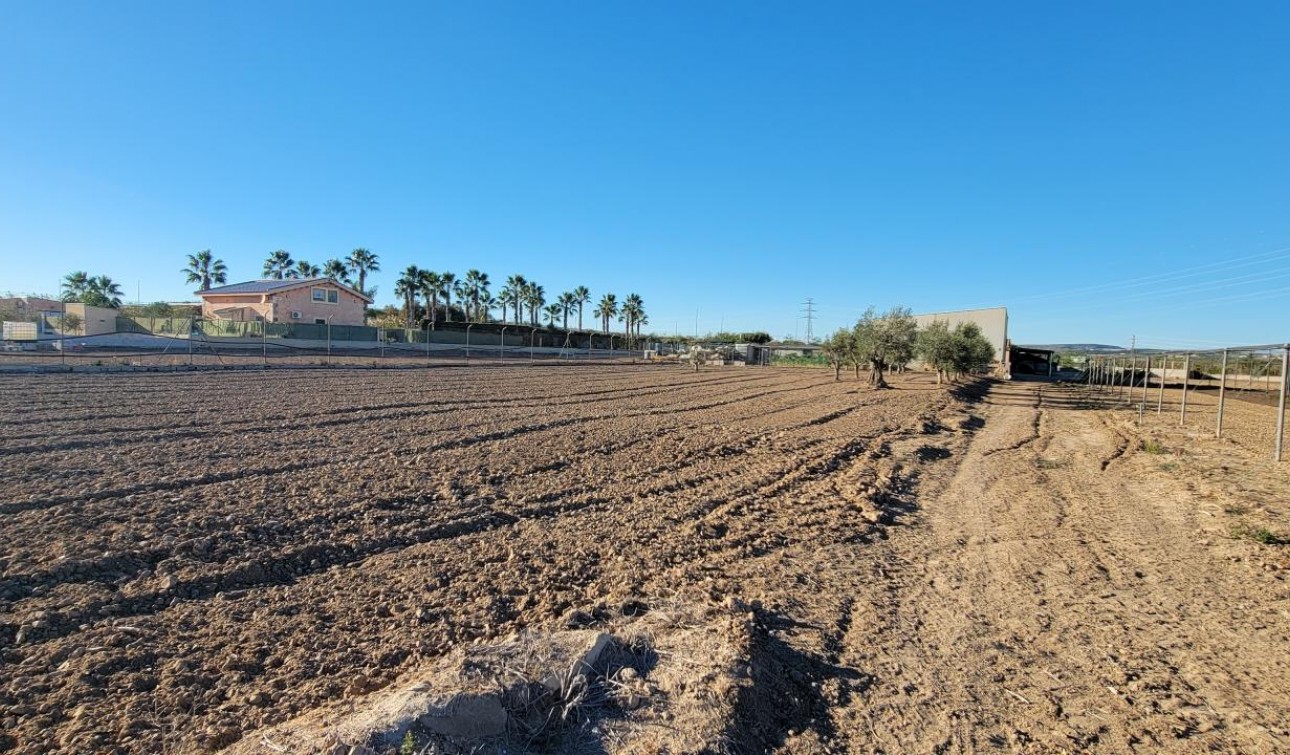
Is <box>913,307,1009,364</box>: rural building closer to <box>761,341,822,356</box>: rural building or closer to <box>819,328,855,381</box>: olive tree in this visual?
<box>761,341,822,356</box>: rural building

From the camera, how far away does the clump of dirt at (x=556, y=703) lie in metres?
2.59

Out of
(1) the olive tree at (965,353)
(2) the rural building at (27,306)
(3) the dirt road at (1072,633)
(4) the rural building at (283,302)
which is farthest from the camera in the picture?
(4) the rural building at (283,302)

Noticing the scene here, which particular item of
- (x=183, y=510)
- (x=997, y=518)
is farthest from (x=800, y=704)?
(x=183, y=510)

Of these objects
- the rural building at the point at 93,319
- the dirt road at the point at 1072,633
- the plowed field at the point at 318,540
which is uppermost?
the rural building at the point at 93,319

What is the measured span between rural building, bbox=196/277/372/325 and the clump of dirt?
5084 cm

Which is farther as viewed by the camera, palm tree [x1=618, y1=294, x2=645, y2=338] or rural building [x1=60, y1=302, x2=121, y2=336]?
palm tree [x1=618, y1=294, x2=645, y2=338]

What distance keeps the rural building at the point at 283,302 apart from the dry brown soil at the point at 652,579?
41624mm

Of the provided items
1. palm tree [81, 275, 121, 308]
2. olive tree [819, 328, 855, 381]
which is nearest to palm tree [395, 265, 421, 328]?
palm tree [81, 275, 121, 308]

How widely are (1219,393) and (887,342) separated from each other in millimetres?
12087

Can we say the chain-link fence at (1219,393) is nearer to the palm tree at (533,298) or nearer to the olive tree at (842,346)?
the olive tree at (842,346)

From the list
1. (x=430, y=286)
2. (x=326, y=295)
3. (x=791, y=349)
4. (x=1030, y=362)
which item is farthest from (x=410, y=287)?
(x=1030, y=362)

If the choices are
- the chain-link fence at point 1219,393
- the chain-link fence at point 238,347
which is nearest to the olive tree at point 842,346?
the chain-link fence at point 1219,393

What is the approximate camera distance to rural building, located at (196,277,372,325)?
48.0 metres

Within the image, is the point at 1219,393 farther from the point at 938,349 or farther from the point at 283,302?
the point at 283,302
